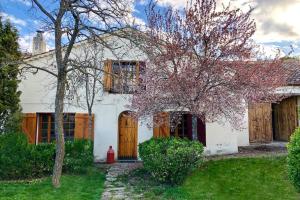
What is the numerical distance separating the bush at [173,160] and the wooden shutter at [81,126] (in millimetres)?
5273

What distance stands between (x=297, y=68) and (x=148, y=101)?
11.4m

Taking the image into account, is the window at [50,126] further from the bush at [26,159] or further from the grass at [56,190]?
the grass at [56,190]

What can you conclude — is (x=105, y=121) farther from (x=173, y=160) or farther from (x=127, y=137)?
(x=173, y=160)

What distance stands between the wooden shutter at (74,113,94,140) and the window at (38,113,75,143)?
2.12 ft

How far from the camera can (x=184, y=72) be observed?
1054cm

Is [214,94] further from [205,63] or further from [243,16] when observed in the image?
[243,16]

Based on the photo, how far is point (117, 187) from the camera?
33.1 feet

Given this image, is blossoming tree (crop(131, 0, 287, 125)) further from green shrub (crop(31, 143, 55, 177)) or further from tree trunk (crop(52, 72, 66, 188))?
green shrub (crop(31, 143, 55, 177))

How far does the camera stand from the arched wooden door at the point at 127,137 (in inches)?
608

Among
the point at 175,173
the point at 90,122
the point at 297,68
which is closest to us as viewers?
the point at 175,173

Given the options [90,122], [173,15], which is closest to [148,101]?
[173,15]

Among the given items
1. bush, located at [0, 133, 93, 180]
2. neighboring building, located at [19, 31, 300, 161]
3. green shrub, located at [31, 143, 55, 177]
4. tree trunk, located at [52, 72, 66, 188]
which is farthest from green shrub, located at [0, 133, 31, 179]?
neighboring building, located at [19, 31, 300, 161]

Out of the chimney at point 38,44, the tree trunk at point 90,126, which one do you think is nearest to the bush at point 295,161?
the tree trunk at point 90,126

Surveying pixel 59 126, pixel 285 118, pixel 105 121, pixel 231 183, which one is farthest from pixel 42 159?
pixel 285 118
